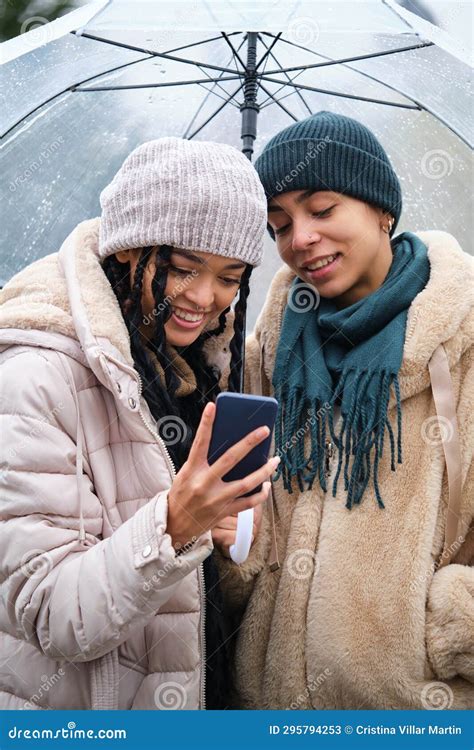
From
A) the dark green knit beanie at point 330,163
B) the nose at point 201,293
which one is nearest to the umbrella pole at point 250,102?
the dark green knit beanie at point 330,163

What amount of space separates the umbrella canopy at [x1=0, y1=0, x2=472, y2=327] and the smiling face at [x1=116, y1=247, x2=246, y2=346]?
53.9 inches

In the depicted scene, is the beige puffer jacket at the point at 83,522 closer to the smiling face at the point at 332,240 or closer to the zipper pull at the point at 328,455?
the zipper pull at the point at 328,455

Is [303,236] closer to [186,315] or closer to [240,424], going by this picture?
[186,315]

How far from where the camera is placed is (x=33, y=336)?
1625 millimetres

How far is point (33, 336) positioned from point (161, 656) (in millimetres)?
750

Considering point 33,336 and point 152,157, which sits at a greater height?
point 152,157

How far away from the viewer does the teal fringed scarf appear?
1952mm

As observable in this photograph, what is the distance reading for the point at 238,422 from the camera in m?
1.48

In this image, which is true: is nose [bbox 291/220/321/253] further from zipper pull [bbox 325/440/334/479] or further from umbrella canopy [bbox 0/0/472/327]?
umbrella canopy [bbox 0/0/472/327]

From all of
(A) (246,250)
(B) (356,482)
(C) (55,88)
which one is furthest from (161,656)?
(C) (55,88)


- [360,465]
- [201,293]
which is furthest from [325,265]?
[360,465]

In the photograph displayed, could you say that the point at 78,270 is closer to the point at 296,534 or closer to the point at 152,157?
the point at 152,157

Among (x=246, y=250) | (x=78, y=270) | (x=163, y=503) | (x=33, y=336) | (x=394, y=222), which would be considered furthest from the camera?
(x=394, y=222)

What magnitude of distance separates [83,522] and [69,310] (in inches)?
18.4
